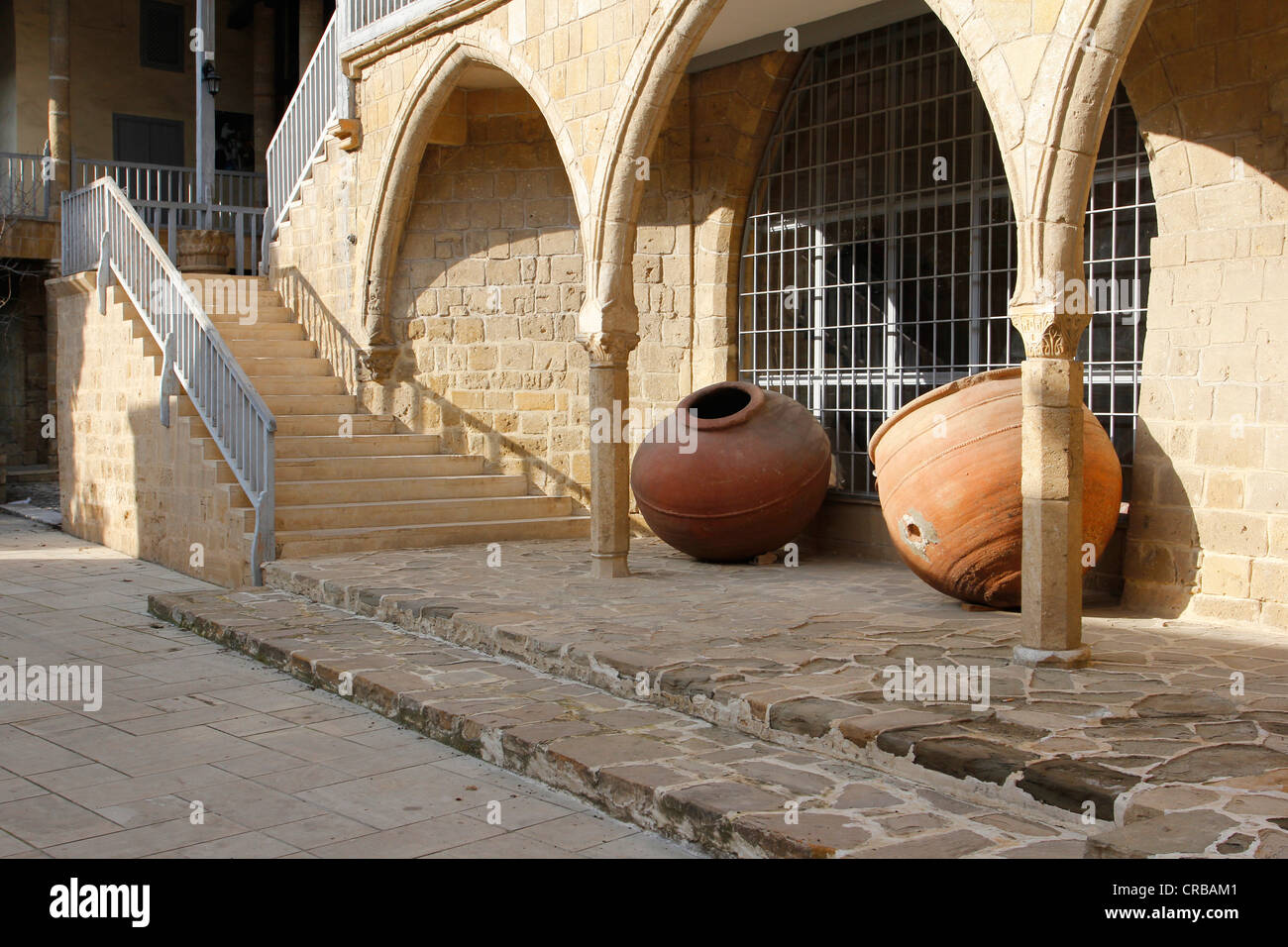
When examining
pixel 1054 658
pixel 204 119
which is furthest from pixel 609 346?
pixel 204 119

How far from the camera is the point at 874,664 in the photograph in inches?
208

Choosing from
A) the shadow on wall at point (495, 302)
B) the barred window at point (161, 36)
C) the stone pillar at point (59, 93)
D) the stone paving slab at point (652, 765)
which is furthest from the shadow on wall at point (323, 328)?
the barred window at point (161, 36)

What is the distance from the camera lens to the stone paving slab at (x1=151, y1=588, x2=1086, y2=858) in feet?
11.8

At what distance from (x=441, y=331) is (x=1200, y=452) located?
662 centimetres

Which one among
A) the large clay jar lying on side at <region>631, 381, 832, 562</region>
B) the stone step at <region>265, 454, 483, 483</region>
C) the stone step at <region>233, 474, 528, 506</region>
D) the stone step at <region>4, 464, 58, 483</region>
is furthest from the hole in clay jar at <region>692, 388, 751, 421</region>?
the stone step at <region>4, 464, 58, 483</region>

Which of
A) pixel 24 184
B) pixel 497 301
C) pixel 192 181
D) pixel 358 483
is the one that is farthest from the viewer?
pixel 192 181

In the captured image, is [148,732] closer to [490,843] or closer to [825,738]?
[490,843]

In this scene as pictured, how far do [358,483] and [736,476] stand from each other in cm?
325

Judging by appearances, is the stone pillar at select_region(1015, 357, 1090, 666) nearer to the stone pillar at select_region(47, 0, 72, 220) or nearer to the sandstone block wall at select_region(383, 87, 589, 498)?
the sandstone block wall at select_region(383, 87, 589, 498)

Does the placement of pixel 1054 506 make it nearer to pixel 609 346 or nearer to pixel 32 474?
pixel 609 346

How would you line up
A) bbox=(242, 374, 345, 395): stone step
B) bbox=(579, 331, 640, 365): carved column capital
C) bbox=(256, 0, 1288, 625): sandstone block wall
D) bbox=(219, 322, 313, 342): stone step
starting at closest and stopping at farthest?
bbox=(256, 0, 1288, 625): sandstone block wall
bbox=(579, 331, 640, 365): carved column capital
bbox=(242, 374, 345, 395): stone step
bbox=(219, 322, 313, 342): stone step

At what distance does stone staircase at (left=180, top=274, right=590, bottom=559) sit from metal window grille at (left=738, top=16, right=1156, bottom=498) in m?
2.29

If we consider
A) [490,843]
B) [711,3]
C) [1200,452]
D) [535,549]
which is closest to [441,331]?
[535,549]

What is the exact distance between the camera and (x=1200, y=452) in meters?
6.27
